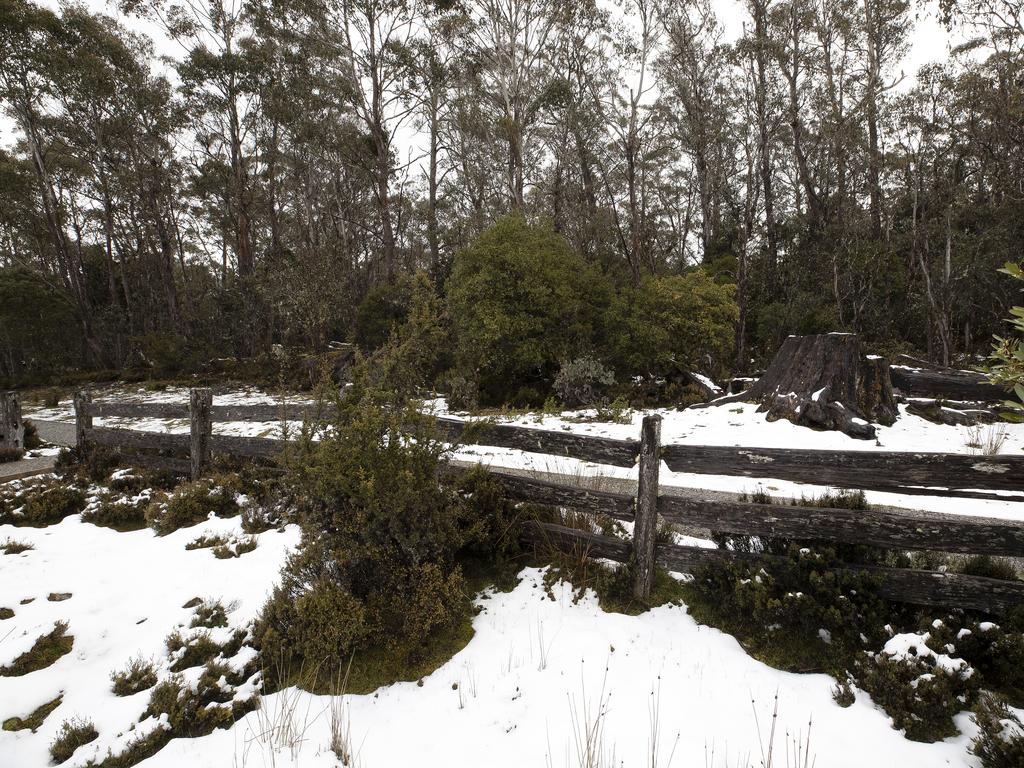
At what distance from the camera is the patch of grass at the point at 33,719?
2.79m

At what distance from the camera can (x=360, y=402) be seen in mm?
3764

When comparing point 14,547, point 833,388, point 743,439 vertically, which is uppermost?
point 833,388

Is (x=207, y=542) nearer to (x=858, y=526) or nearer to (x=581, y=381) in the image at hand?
(x=858, y=526)

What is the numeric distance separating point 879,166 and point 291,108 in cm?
2571

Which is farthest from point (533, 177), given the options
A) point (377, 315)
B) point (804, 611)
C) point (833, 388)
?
point (804, 611)

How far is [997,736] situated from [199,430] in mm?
7777

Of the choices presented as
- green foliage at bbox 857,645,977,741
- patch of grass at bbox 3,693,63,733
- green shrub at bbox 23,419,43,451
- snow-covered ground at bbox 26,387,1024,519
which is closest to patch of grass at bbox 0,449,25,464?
green shrub at bbox 23,419,43,451

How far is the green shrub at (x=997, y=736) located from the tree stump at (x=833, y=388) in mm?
7122

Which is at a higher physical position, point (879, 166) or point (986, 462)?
point (879, 166)

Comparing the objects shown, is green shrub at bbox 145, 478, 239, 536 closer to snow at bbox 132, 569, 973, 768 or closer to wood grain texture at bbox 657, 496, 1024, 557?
snow at bbox 132, 569, 973, 768

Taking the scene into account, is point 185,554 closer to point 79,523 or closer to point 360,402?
point 79,523

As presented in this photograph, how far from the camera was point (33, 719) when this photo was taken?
2.86 m

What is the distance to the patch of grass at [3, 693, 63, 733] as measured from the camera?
2.79 m

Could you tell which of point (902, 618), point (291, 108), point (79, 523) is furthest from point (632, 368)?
point (291, 108)
